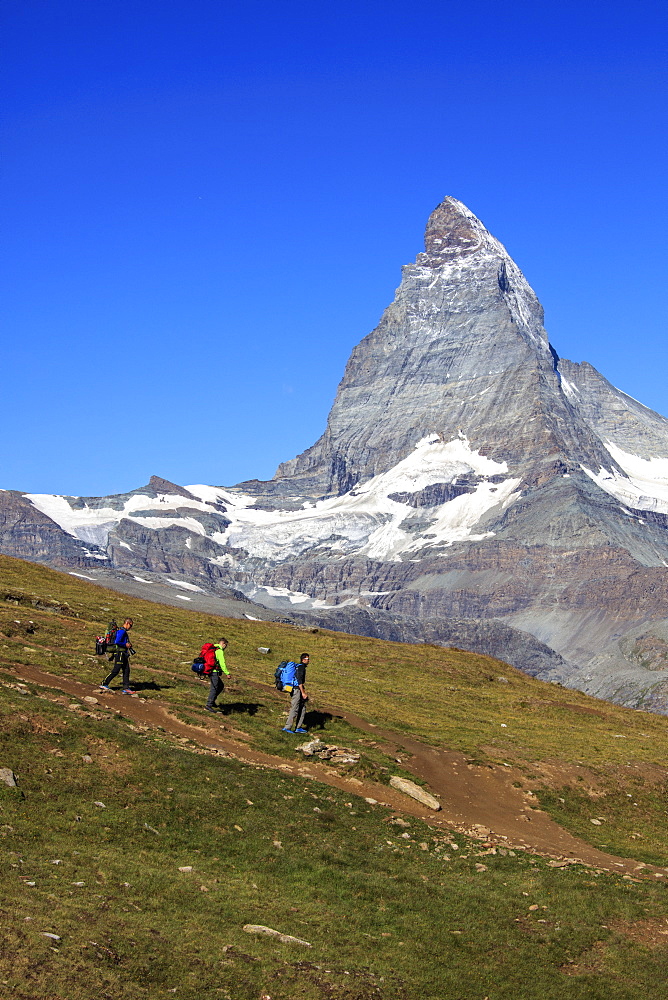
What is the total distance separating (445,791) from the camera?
130 feet

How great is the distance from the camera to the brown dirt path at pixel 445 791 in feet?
115

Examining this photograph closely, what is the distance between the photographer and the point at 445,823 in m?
35.4

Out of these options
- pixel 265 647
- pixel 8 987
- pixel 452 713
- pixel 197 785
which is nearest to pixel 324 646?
pixel 265 647

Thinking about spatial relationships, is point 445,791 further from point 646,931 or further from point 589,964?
point 589,964

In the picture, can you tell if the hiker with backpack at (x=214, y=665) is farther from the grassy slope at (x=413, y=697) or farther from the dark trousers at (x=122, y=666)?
the dark trousers at (x=122, y=666)

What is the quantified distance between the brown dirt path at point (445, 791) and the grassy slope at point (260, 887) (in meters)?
1.46

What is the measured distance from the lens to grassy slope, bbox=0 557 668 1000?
2139 centimetres

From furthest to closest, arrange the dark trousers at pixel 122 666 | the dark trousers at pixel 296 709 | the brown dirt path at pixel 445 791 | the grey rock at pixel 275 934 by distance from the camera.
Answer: the dark trousers at pixel 296 709
the dark trousers at pixel 122 666
the brown dirt path at pixel 445 791
the grey rock at pixel 275 934

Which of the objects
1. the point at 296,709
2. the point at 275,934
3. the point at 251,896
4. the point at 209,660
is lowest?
the point at 275,934

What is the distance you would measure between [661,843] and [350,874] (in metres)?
16.8

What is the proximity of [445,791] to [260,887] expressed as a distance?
572 inches

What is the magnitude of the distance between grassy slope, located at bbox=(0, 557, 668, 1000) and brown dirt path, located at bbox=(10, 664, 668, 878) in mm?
1464

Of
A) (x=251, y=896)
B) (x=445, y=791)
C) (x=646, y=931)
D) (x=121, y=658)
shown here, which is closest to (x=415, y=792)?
(x=445, y=791)

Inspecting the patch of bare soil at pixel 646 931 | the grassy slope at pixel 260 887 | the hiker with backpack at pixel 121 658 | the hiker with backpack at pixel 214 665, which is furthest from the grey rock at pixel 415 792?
the hiker with backpack at pixel 121 658
